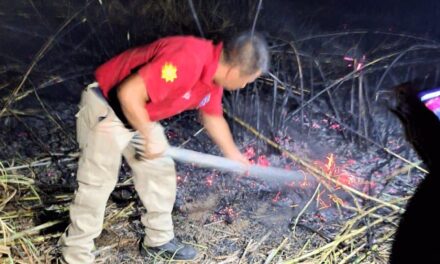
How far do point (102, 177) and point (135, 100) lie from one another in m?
0.56

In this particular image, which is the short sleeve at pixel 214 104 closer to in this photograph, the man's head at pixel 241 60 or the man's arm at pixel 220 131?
the man's arm at pixel 220 131

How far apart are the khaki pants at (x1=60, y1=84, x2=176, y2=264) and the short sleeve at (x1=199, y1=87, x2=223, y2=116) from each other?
0.90ft

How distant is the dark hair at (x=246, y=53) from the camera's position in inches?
94.3

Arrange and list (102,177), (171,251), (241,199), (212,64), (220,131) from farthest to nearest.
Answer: (241,199), (171,251), (220,131), (102,177), (212,64)

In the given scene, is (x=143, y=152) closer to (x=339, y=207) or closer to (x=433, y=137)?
(x=339, y=207)

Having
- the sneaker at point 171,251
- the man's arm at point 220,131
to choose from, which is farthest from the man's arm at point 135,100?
the sneaker at point 171,251

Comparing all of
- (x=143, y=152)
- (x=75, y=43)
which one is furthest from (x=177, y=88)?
(x=75, y=43)

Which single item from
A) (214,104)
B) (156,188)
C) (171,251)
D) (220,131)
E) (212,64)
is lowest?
(171,251)

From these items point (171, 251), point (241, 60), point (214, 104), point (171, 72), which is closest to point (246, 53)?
point (241, 60)

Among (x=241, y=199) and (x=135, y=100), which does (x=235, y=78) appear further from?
(x=241, y=199)

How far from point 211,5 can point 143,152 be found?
8.72ft

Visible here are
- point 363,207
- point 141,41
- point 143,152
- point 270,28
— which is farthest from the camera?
point 270,28

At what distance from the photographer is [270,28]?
17.5ft

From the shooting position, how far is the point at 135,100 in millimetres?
2375
